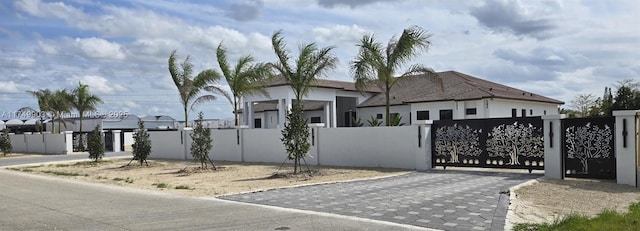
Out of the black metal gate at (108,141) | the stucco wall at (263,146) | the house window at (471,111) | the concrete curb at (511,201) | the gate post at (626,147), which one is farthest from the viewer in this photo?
the black metal gate at (108,141)

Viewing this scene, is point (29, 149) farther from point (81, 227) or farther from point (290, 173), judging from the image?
point (81, 227)

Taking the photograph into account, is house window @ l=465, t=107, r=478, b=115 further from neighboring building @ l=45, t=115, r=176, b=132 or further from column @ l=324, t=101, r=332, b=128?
neighboring building @ l=45, t=115, r=176, b=132

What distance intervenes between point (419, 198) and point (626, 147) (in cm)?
577

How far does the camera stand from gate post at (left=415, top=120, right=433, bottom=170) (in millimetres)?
18516

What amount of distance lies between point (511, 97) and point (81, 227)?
27.2m

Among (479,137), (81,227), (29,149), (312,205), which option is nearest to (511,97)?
(479,137)

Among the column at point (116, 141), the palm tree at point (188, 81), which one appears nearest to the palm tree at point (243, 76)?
the palm tree at point (188, 81)

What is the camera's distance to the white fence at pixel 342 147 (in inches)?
752

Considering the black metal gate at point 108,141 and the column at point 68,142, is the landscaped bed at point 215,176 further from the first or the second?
the black metal gate at point 108,141

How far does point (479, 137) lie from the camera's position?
17.6 m

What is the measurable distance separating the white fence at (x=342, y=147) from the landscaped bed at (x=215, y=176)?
770mm

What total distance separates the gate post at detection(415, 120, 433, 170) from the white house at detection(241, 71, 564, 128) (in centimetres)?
961

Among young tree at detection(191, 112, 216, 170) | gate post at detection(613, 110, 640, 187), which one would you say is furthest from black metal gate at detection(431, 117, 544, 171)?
young tree at detection(191, 112, 216, 170)

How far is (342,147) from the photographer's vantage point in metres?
21.6
